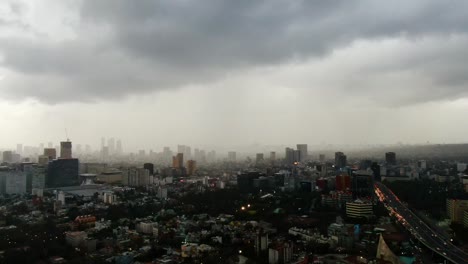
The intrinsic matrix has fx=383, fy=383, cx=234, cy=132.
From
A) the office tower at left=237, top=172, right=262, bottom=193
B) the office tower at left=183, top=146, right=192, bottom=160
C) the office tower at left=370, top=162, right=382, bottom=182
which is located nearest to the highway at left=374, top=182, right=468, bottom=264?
the office tower at left=370, top=162, right=382, bottom=182

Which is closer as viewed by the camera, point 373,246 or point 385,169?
point 373,246

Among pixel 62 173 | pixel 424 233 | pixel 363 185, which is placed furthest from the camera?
pixel 62 173

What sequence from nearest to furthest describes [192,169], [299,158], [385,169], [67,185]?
1. [67,185]
2. [385,169]
3. [192,169]
4. [299,158]

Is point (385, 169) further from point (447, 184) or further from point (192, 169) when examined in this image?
point (192, 169)

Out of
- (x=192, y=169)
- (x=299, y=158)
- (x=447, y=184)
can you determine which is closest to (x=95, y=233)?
(x=447, y=184)

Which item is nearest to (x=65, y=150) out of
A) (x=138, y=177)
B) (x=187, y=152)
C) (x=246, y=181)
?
(x=138, y=177)

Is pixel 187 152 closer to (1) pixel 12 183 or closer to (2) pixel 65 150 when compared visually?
(2) pixel 65 150

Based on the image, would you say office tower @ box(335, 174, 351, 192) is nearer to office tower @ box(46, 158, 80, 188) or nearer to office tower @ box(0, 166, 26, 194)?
office tower @ box(46, 158, 80, 188)
